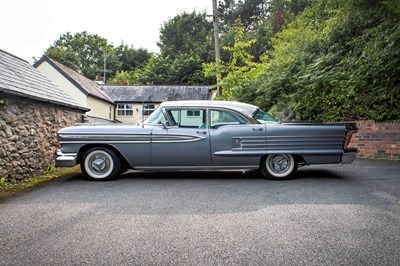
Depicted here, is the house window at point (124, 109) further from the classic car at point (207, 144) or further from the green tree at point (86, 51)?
the classic car at point (207, 144)

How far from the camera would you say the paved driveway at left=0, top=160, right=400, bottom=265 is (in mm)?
2533

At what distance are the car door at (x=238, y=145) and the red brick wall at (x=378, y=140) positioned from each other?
15.1 ft

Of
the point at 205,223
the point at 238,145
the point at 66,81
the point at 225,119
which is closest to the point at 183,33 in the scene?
the point at 66,81

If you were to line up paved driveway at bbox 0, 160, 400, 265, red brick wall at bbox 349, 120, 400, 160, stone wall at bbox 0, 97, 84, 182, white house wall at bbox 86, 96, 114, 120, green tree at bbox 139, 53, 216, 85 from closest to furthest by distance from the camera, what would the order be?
paved driveway at bbox 0, 160, 400, 265 < stone wall at bbox 0, 97, 84, 182 < red brick wall at bbox 349, 120, 400, 160 < white house wall at bbox 86, 96, 114, 120 < green tree at bbox 139, 53, 216, 85

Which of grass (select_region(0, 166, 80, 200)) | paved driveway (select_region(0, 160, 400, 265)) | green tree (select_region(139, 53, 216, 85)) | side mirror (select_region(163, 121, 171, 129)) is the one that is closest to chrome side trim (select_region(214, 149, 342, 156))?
paved driveway (select_region(0, 160, 400, 265))

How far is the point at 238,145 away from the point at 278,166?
857mm

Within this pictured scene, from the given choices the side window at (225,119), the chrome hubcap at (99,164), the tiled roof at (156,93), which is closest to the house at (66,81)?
the tiled roof at (156,93)

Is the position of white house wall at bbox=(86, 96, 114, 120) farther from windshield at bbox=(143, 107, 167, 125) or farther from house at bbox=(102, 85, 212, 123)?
windshield at bbox=(143, 107, 167, 125)

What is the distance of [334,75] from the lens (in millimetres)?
10352

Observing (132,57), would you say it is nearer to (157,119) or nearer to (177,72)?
(177,72)

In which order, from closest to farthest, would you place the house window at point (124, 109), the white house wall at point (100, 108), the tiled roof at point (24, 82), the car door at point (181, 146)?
1. the car door at point (181, 146)
2. the tiled roof at point (24, 82)
3. the white house wall at point (100, 108)
4. the house window at point (124, 109)

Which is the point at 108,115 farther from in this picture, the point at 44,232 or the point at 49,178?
the point at 44,232

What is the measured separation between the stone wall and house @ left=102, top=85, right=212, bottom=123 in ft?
81.1

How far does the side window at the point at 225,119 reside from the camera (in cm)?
596
